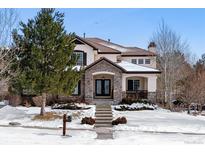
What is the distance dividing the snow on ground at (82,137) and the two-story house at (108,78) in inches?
438

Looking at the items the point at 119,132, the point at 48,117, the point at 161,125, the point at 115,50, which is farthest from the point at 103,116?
the point at 115,50

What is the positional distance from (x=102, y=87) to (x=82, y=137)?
14794 millimetres

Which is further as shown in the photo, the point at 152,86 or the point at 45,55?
the point at 152,86

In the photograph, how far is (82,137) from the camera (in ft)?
48.0

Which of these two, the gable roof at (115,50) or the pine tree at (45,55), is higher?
the gable roof at (115,50)

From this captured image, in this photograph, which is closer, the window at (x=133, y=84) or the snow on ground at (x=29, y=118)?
the snow on ground at (x=29, y=118)

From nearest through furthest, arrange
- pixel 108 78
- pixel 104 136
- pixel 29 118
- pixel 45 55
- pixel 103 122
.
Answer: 1. pixel 104 136
2. pixel 103 122
3. pixel 29 118
4. pixel 45 55
5. pixel 108 78

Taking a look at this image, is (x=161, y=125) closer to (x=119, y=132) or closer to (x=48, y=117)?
(x=119, y=132)

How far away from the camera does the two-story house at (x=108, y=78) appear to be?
89.0ft

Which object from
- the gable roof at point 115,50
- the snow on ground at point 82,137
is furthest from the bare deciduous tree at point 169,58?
the snow on ground at point 82,137

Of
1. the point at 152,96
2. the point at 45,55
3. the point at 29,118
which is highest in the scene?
the point at 45,55

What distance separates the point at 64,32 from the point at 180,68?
1915cm

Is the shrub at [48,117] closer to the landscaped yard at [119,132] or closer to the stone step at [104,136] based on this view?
the landscaped yard at [119,132]

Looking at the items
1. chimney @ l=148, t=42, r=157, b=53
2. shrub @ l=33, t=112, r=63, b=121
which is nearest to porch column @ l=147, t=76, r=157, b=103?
chimney @ l=148, t=42, r=157, b=53
